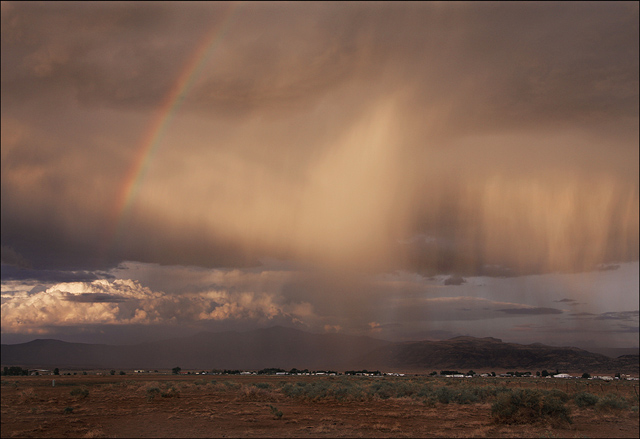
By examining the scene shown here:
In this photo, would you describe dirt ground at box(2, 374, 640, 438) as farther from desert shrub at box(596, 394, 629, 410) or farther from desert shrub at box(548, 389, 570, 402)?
desert shrub at box(548, 389, 570, 402)

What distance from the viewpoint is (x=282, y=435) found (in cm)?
2972

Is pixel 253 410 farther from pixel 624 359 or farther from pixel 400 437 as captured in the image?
pixel 624 359

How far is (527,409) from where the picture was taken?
3484cm

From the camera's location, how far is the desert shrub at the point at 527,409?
34.0 metres

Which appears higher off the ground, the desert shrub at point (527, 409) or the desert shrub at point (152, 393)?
the desert shrub at point (527, 409)

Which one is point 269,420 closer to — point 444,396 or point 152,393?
point 152,393

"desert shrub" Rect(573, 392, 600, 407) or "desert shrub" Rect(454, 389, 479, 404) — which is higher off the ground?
"desert shrub" Rect(573, 392, 600, 407)

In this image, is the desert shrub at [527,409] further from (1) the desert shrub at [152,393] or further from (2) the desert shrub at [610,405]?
(1) the desert shrub at [152,393]

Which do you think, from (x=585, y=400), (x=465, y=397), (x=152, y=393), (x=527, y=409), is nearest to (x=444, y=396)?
(x=465, y=397)

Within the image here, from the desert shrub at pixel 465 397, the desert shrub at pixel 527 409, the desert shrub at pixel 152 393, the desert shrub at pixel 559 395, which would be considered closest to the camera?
the desert shrub at pixel 527 409

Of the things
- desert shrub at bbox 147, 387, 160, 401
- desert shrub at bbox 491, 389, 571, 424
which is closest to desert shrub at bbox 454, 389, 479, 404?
desert shrub at bbox 491, 389, 571, 424

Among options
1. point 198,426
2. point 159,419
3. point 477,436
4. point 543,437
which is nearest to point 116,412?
point 159,419

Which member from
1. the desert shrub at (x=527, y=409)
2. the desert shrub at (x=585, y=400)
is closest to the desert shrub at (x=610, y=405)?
the desert shrub at (x=585, y=400)

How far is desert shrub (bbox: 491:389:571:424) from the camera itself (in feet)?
112
